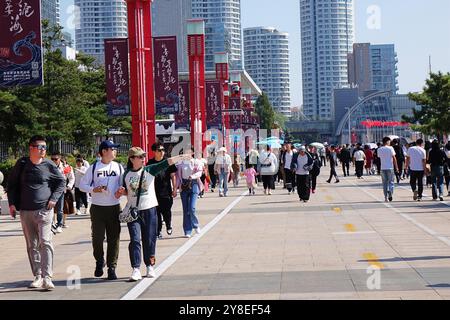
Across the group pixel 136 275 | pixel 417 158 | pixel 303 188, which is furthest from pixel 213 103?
pixel 136 275

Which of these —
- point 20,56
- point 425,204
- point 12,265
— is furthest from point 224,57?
point 12,265

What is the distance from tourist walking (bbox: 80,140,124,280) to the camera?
38.1 feet

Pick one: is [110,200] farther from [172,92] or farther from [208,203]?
[172,92]

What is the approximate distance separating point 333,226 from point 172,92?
45.7 ft

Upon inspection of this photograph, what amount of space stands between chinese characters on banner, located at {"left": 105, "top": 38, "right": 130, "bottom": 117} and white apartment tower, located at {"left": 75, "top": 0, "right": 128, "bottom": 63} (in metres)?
82.1

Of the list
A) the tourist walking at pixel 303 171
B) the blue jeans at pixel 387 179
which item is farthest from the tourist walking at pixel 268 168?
the blue jeans at pixel 387 179

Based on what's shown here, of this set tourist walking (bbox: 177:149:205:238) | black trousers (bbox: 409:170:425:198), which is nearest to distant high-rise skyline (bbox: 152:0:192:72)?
black trousers (bbox: 409:170:425:198)

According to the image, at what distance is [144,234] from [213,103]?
39.9 m

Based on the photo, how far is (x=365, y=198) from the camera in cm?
2702

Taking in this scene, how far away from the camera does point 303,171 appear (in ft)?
87.9

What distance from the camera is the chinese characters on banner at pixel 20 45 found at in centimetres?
1748

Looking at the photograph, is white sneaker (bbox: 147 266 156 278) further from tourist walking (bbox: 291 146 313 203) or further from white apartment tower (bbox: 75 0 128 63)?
white apartment tower (bbox: 75 0 128 63)

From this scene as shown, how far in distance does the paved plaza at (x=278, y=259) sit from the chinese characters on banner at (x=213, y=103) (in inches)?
1146

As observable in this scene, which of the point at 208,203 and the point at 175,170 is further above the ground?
the point at 175,170
